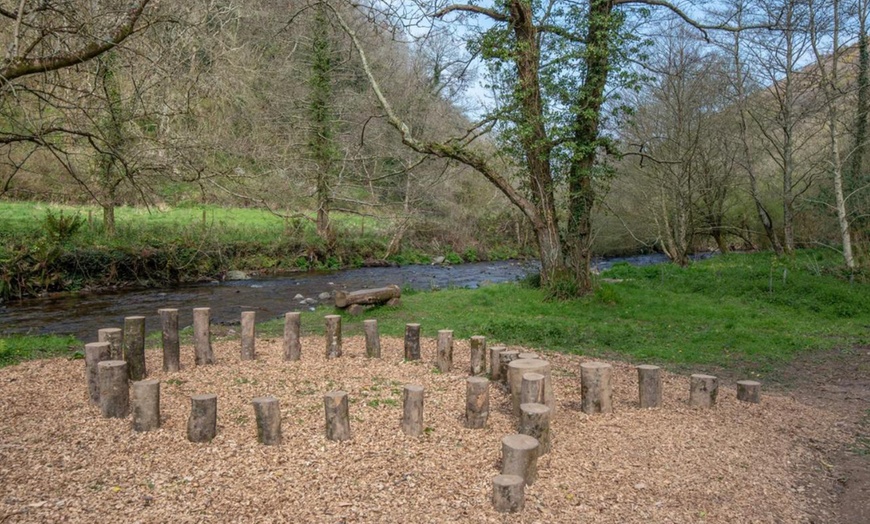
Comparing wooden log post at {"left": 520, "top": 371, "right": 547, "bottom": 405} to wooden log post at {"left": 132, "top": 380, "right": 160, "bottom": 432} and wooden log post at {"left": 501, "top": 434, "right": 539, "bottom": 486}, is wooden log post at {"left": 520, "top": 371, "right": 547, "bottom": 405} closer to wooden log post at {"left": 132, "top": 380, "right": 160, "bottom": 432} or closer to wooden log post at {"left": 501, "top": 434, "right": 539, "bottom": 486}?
wooden log post at {"left": 501, "top": 434, "right": 539, "bottom": 486}

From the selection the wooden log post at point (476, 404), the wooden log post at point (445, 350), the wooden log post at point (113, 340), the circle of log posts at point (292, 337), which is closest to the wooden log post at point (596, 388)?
the wooden log post at point (476, 404)

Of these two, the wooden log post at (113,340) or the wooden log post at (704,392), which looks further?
the wooden log post at (113,340)

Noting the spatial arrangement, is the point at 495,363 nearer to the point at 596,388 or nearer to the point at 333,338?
the point at 596,388

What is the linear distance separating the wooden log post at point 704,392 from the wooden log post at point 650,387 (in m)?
0.38

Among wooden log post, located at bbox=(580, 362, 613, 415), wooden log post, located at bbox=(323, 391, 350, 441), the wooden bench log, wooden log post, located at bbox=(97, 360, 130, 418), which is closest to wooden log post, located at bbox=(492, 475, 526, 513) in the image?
wooden log post, located at bbox=(323, 391, 350, 441)

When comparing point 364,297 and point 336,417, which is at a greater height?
point 364,297

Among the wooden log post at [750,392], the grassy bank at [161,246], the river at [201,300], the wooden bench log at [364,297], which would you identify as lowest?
the river at [201,300]

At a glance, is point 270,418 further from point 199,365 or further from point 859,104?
point 859,104

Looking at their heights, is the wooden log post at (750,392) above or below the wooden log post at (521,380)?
below

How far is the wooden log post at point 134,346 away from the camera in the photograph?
6414 millimetres

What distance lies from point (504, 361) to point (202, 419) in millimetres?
3014

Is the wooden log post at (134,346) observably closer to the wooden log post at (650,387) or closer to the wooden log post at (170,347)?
the wooden log post at (170,347)

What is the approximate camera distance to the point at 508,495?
3.80m

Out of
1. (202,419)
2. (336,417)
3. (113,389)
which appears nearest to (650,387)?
(336,417)
